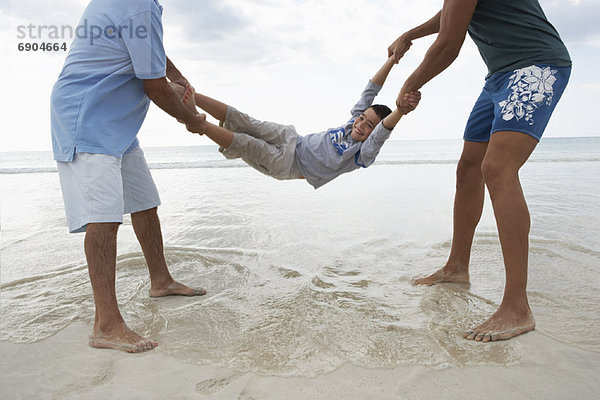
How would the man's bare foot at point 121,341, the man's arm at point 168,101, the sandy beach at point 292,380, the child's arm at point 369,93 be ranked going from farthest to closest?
the child's arm at point 369,93, the man's arm at point 168,101, the man's bare foot at point 121,341, the sandy beach at point 292,380

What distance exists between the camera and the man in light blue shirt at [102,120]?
2254mm

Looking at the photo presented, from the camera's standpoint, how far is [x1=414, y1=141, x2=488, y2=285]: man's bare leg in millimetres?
3107

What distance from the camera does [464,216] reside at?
125 inches

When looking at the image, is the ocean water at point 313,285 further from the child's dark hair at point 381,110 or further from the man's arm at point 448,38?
the man's arm at point 448,38

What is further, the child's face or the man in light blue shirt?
the child's face

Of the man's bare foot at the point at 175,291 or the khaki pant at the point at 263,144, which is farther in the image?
the khaki pant at the point at 263,144

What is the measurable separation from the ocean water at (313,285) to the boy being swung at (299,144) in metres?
0.88

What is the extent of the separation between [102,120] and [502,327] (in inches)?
102

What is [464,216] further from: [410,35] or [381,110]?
[410,35]

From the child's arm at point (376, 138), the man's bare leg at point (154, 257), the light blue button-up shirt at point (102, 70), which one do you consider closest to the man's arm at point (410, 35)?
the child's arm at point (376, 138)

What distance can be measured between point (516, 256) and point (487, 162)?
0.58m

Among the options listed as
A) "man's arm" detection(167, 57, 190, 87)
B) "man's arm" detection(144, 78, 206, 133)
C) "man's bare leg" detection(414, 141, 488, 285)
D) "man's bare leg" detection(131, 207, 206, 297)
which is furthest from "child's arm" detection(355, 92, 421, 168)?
"man's bare leg" detection(131, 207, 206, 297)

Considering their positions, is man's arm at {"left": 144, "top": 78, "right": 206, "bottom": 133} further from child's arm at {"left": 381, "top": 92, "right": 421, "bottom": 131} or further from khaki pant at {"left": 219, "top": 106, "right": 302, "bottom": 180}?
child's arm at {"left": 381, "top": 92, "right": 421, "bottom": 131}

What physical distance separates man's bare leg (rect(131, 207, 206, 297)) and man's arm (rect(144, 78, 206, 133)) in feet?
2.50
